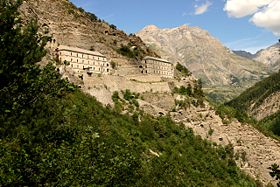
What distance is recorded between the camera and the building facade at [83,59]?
6538 centimetres

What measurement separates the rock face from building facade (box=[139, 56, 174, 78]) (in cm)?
278

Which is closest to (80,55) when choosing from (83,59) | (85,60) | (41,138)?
(83,59)

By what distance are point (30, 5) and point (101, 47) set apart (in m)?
16.1

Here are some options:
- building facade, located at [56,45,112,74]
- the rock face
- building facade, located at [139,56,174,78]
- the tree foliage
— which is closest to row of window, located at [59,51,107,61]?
building facade, located at [56,45,112,74]

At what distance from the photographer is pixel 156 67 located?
87562 mm

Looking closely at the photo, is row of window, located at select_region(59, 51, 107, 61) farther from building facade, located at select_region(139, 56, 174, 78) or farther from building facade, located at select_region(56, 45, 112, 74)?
building facade, located at select_region(139, 56, 174, 78)

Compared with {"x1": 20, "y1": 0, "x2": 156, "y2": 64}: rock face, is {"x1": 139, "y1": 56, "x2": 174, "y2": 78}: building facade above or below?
below

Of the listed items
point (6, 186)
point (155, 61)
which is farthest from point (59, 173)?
point (155, 61)

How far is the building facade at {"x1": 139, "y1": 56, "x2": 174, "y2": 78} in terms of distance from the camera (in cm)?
8397

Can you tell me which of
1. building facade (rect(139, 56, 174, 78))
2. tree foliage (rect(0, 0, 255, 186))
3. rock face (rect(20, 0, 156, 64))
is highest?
rock face (rect(20, 0, 156, 64))

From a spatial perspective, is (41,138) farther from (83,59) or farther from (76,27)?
(76,27)

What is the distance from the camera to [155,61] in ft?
290

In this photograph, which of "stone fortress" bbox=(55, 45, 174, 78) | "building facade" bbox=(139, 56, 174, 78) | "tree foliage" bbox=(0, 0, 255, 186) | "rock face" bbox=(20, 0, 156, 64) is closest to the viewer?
"tree foliage" bbox=(0, 0, 255, 186)

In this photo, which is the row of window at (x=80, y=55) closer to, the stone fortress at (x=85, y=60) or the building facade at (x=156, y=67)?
the stone fortress at (x=85, y=60)
